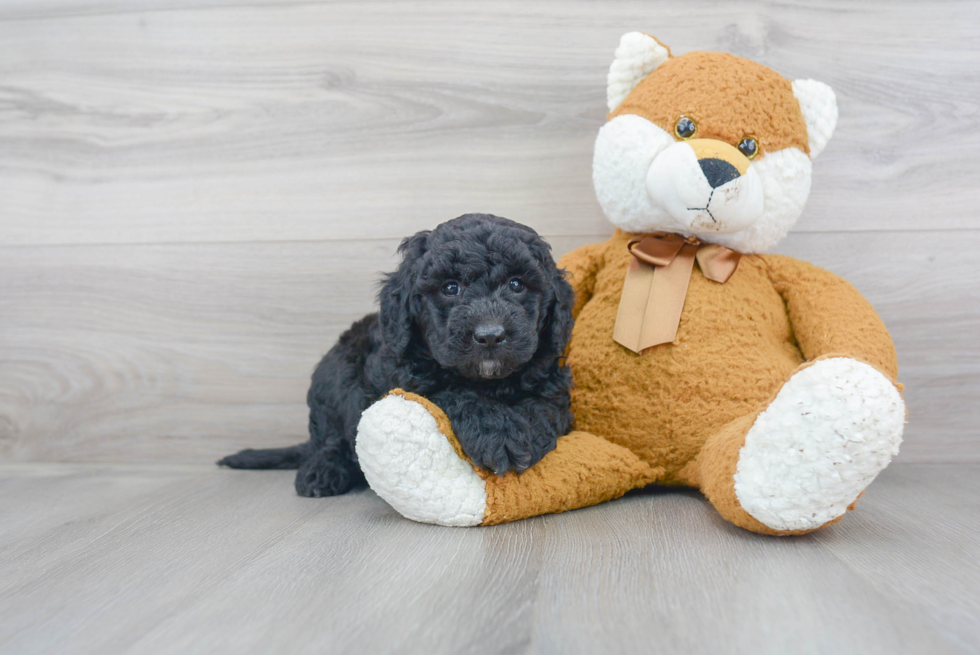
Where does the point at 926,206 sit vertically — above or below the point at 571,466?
above

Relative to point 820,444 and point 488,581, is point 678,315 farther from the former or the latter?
point 488,581

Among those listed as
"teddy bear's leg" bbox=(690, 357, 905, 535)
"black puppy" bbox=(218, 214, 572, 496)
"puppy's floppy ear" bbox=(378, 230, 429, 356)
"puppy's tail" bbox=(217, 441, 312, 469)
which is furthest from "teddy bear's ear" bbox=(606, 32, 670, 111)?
"puppy's tail" bbox=(217, 441, 312, 469)

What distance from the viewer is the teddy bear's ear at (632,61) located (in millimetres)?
1242

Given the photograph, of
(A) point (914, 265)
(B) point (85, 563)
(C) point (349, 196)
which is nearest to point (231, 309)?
(C) point (349, 196)

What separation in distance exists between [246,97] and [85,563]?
1.08 meters

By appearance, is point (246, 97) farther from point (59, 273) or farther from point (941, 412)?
point (941, 412)

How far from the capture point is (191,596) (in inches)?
31.7

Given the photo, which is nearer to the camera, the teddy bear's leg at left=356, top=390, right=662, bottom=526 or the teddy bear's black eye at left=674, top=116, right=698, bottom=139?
the teddy bear's leg at left=356, top=390, right=662, bottom=526

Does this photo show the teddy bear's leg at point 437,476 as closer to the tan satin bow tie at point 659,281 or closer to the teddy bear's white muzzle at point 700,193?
the tan satin bow tie at point 659,281

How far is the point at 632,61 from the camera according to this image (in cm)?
125

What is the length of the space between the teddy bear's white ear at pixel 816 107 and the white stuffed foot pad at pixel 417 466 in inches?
33.1

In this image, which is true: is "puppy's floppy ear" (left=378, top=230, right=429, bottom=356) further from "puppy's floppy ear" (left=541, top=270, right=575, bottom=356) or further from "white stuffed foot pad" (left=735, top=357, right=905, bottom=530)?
"white stuffed foot pad" (left=735, top=357, right=905, bottom=530)

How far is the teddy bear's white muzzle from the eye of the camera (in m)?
1.08

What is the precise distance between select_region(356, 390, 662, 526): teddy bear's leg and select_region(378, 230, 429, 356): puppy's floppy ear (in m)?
0.11
